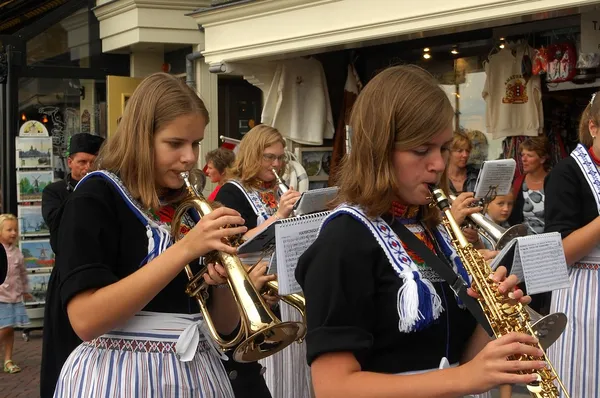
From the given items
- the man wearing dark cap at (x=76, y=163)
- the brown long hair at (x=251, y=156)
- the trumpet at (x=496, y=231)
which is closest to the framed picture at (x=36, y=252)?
the man wearing dark cap at (x=76, y=163)

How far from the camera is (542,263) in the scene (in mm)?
3584

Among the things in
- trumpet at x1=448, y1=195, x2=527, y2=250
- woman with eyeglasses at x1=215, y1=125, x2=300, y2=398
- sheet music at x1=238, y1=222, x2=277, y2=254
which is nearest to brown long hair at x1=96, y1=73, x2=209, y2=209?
sheet music at x1=238, y1=222, x2=277, y2=254

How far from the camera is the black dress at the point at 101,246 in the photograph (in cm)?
297

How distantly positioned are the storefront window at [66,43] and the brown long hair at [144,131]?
8.86 metres

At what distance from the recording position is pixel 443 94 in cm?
249

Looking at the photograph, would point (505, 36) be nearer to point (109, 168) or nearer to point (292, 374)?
point (292, 374)

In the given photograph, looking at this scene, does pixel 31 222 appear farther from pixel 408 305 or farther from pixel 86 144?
pixel 408 305

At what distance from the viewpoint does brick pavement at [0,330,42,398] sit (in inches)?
316

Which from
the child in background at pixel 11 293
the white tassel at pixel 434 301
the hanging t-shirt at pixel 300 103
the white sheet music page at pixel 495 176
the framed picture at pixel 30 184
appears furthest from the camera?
the framed picture at pixel 30 184

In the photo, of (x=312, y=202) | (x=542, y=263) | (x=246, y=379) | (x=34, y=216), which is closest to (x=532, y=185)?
(x=312, y=202)

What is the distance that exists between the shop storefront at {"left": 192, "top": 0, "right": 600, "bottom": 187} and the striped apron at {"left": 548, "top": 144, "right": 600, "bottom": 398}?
2455 millimetres

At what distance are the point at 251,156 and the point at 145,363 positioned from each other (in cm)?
318

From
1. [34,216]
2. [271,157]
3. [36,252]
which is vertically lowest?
[36,252]

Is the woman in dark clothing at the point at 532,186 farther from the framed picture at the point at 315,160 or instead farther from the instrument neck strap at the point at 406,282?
→ the instrument neck strap at the point at 406,282
